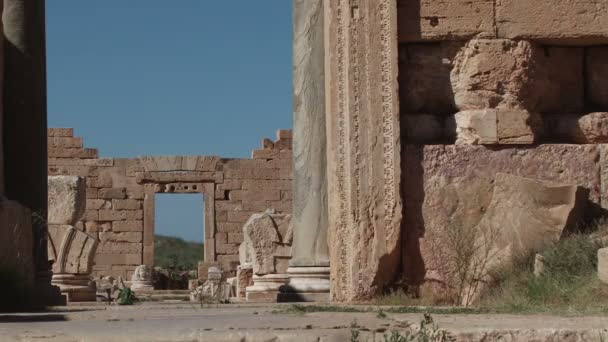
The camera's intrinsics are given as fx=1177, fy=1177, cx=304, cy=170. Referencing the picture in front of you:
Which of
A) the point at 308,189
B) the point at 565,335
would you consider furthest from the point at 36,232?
the point at 565,335

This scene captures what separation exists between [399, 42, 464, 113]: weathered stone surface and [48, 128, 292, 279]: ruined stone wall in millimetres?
19613

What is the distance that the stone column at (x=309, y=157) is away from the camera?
12.3 meters

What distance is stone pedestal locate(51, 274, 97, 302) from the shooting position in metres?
17.1

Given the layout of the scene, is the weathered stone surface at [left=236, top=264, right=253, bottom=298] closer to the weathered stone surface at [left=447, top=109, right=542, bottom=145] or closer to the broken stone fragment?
the weathered stone surface at [left=447, top=109, right=542, bottom=145]

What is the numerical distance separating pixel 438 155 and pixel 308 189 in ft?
8.65

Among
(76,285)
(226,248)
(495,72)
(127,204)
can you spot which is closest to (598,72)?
(495,72)

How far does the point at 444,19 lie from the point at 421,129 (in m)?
0.96

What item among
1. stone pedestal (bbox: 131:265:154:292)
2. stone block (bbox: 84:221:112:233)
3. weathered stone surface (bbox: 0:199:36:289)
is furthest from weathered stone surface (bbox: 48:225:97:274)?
stone block (bbox: 84:221:112:233)

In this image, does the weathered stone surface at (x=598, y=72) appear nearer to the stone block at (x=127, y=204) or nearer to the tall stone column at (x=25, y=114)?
the tall stone column at (x=25, y=114)

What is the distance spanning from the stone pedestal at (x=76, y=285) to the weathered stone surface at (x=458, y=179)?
8.37 metres

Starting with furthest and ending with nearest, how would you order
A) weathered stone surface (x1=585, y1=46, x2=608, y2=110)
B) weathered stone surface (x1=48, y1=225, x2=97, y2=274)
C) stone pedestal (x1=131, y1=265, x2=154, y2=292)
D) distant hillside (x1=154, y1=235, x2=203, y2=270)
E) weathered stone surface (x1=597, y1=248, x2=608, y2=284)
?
distant hillside (x1=154, y1=235, x2=203, y2=270), stone pedestal (x1=131, y1=265, x2=154, y2=292), weathered stone surface (x1=48, y1=225, x2=97, y2=274), weathered stone surface (x1=585, y1=46, x2=608, y2=110), weathered stone surface (x1=597, y1=248, x2=608, y2=284)

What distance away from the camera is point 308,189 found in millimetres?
12367

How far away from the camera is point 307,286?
12164 millimetres

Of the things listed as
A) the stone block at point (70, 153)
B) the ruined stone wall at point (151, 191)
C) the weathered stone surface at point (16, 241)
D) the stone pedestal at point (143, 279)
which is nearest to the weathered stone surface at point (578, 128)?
the weathered stone surface at point (16, 241)
